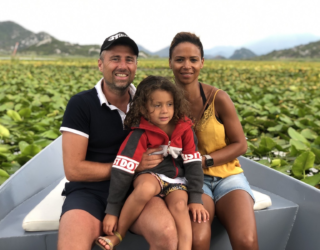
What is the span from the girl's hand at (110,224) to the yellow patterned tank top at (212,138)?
2.02 ft

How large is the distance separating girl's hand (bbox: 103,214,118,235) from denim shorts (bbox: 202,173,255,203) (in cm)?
54

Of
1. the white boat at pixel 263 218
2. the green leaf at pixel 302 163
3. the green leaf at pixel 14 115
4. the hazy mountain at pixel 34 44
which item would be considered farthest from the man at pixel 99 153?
the hazy mountain at pixel 34 44

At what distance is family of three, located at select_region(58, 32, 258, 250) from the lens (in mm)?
1390

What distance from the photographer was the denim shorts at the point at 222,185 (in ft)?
5.49

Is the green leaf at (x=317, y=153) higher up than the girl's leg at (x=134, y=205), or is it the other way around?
the girl's leg at (x=134, y=205)

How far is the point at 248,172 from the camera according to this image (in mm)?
2424

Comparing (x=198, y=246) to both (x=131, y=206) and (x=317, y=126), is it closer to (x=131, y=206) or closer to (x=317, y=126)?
(x=131, y=206)

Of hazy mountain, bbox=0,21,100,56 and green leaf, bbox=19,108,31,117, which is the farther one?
hazy mountain, bbox=0,21,100,56

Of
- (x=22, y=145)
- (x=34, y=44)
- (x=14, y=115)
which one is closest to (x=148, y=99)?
(x=22, y=145)

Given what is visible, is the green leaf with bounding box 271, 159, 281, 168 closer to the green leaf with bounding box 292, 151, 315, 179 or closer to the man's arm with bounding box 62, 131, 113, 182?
the green leaf with bounding box 292, 151, 315, 179

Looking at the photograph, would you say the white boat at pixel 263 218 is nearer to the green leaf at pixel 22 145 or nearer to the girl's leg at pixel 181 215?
the girl's leg at pixel 181 215

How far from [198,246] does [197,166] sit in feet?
1.22

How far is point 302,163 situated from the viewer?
2344 millimetres

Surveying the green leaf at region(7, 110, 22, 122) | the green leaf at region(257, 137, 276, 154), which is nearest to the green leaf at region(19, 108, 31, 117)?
the green leaf at region(7, 110, 22, 122)
